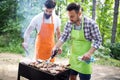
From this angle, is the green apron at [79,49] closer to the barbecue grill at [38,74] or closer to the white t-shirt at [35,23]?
the barbecue grill at [38,74]

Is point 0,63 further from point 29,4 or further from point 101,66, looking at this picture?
point 29,4

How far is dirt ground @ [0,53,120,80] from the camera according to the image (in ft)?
19.4

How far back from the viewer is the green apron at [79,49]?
3388 millimetres

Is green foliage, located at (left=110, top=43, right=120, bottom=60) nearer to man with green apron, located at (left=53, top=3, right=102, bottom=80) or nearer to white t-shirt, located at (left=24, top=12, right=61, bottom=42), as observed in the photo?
white t-shirt, located at (left=24, top=12, right=61, bottom=42)

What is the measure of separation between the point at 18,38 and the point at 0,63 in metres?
3.27

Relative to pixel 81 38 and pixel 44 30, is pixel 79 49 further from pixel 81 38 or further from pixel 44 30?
pixel 44 30

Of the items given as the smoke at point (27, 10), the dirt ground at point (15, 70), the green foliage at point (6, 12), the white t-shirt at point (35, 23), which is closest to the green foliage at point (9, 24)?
the green foliage at point (6, 12)

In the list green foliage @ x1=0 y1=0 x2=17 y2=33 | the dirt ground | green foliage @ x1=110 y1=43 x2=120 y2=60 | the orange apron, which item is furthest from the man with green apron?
green foliage @ x1=110 y1=43 x2=120 y2=60

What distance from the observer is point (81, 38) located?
339 centimetres

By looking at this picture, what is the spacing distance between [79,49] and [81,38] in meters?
0.19

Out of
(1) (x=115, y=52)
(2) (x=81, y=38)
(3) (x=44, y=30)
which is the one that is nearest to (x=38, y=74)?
(2) (x=81, y=38)

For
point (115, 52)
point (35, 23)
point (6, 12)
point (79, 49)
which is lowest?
point (115, 52)

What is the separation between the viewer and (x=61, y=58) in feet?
27.7

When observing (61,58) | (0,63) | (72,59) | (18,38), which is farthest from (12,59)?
(72,59)
